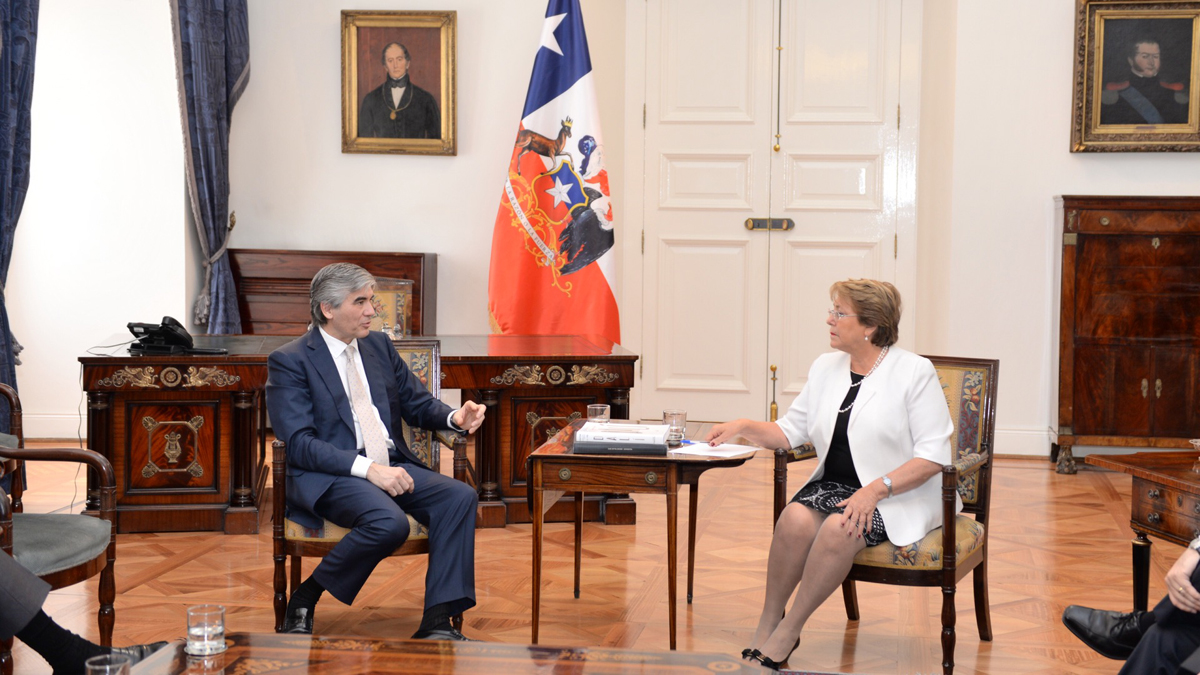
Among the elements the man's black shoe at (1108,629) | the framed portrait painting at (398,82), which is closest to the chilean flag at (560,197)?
the framed portrait painting at (398,82)

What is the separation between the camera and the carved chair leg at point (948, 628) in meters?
3.03

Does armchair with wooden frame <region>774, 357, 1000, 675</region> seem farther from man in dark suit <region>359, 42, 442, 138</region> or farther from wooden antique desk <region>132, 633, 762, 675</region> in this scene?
man in dark suit <region>359, 42, 442, 138</region>

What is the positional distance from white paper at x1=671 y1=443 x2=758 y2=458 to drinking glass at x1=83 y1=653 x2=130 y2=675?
1.69 meters

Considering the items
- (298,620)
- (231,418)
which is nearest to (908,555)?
(298,620)

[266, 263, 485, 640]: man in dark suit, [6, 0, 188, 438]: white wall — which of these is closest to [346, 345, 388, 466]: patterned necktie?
[266, 263, 485, 640]: man in dark suit

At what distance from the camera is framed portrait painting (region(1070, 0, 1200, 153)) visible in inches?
252

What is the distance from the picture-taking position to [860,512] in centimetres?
300

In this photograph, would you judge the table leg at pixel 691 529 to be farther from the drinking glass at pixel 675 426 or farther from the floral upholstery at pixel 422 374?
the floral upholstery at pixel 422 374

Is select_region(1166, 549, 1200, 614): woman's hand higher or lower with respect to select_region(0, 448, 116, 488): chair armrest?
lower

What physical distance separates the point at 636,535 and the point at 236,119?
4077 millimetres

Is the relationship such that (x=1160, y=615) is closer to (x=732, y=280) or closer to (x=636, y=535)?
(x=636, y=535)

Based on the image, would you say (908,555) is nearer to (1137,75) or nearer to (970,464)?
(970,464)

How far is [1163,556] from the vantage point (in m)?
4.49

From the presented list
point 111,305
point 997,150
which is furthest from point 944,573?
point 111,305
